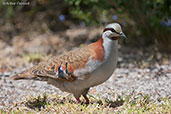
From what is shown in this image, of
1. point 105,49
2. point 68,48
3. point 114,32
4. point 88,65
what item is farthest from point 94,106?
point 68,48

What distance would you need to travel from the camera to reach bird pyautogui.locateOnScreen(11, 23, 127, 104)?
12.0ft

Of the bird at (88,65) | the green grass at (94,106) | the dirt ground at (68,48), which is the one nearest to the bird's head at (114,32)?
the bird at (88,65)

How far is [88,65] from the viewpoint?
3682mm

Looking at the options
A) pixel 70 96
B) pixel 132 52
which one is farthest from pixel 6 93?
pixel 132 52

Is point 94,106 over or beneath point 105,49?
beneath

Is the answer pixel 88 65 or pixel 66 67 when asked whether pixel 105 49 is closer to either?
pixel 88 65

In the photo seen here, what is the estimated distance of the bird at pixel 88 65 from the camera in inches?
144

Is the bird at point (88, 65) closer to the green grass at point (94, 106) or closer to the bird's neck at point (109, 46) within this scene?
the bird's neck at point (109, 46)

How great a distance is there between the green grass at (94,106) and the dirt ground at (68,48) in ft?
0.82

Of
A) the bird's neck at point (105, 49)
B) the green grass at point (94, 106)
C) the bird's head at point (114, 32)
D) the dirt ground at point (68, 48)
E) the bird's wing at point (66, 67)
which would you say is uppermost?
the bird's head at point (114, 32)

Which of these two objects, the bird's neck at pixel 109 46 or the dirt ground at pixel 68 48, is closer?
the bird's neck at pixel 109 46

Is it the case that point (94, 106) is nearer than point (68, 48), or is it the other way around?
point (94, 106)

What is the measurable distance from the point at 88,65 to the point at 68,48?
4.21 metres

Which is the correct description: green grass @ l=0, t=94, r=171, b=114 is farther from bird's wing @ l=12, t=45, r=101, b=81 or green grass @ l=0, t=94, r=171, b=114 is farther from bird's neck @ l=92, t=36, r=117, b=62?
bird's neck @ l=92, t=36, r=117, b=62
